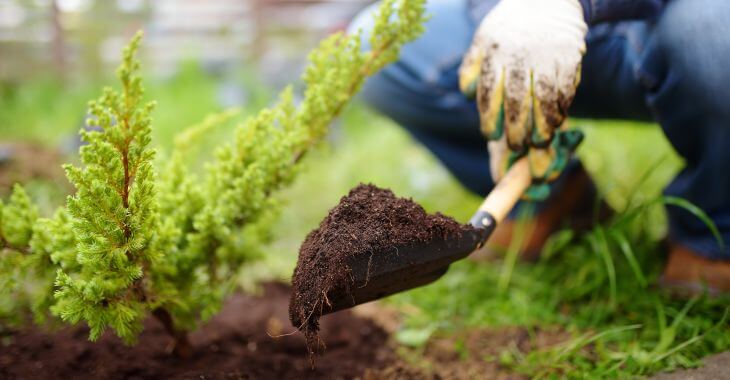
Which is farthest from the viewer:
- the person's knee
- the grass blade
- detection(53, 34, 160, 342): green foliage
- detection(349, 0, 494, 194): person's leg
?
detection(349, 0, 494, 194): person's leg

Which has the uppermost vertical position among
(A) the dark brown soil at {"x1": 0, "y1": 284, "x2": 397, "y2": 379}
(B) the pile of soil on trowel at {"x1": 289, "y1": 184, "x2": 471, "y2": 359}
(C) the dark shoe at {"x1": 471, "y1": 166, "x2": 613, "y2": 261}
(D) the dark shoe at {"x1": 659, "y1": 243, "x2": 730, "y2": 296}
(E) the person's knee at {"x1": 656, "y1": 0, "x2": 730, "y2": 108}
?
(E) the person's knee at {"x1": 656, "y1": 0, "x2": 730, "y2": 108}

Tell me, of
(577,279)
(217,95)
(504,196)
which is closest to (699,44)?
(504,196)

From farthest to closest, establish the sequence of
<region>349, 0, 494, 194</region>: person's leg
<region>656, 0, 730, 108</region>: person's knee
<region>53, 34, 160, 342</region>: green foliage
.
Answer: <region>349, 0, 494, 194</region>: person's leg
<region>656, 0, 730, 108</region>: person's knee
<region>53, 34, 160, 342</region>: green foliage

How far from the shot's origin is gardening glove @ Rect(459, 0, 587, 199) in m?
1.40

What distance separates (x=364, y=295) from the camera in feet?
4.37

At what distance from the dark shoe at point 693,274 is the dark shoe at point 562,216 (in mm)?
450

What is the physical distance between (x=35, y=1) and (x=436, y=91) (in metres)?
4.49

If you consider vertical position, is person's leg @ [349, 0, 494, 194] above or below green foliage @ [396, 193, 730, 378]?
above

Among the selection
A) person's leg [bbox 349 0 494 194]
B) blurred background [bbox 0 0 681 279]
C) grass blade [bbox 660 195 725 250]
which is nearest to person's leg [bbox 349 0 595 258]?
person's leg [bbox 349 0 494 194]

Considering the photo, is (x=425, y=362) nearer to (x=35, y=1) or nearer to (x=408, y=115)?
(x=408, y=115)

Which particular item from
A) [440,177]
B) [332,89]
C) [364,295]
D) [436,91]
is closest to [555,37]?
[332,89]

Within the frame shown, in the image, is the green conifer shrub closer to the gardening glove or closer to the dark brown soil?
the dark brown soil

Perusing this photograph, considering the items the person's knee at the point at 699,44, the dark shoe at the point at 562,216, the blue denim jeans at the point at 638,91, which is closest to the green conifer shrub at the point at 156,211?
the blue denim jeans at the point at 638,91

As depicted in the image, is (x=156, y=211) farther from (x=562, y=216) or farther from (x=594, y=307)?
(x=562, y=216)
